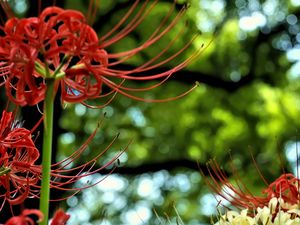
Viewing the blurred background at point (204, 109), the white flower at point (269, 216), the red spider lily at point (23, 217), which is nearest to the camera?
the red spider lily at point (23, 217)

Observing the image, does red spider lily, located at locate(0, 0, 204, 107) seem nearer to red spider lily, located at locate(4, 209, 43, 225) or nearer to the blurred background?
red spider lily, located at locate(4, 209, 43, 225)

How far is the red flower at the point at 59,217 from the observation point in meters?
1.02

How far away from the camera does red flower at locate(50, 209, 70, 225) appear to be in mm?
1016

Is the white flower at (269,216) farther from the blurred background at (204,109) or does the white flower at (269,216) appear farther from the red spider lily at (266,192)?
the blurred background at (204,109)

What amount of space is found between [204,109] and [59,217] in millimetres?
6208

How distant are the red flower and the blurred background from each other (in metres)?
5.05

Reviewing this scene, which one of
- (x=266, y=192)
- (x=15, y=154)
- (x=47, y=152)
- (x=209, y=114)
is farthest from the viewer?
(x=209, y=114)

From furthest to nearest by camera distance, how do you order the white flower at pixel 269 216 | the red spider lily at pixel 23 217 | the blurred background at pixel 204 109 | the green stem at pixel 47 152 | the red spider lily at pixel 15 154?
1. the blurred background at pixel 204 109
2. the white flower at pixel 269 216
3. the red spider lily at pixel 15 154
4. the green stem at pixel 47 152
5. the red spider lily at pixel 23 217

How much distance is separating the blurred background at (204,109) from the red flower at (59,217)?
16.6 feet

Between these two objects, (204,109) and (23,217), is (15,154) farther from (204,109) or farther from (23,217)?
(204,109)

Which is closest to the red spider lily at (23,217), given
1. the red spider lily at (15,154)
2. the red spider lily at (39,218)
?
the red spider lily at (39,218)

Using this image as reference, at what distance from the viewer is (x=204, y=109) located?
7195 mm

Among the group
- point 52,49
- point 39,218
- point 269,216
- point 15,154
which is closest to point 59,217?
point 39,218

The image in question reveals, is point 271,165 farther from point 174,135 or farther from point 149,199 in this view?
point 149,199
